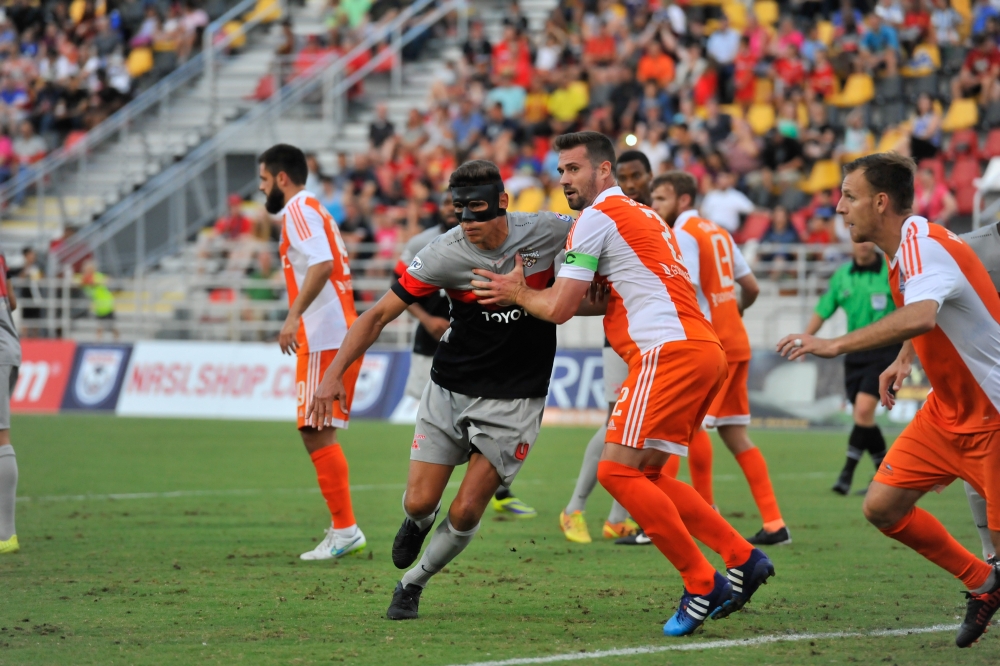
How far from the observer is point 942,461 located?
584 cm

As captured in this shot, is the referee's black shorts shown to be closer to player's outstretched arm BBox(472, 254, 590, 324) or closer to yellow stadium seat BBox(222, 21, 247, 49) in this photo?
player's outstretched arm BBox(472, 254, 590, 324)

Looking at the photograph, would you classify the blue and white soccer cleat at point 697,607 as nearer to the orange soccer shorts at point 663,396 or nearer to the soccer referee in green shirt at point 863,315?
the orange soccer shorts at point 663,396

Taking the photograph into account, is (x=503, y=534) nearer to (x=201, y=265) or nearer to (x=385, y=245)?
(x=385, y=245)

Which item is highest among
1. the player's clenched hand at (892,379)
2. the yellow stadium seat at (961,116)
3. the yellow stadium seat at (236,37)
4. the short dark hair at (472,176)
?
the yellow stadium seat at (236,37)

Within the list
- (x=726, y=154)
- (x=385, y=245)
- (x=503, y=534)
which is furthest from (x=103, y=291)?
(x=503, y=534)

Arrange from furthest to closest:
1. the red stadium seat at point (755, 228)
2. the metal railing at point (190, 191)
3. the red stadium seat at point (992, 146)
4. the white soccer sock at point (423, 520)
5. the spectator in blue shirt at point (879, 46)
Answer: the metal railing at point (190, 191) → the spectator in blue shirt at point (879, 46) → the red stadium seat at point (755, 228) → the red stadium seat at point (992, 146) → the white soccer sock at point (423, 520)

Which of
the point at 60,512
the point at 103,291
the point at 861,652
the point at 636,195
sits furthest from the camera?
the point at 103,291

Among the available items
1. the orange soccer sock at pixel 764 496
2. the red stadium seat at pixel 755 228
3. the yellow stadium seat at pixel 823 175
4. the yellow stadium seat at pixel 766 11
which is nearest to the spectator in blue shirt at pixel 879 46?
the yellow stadium seat at pixel 823 175

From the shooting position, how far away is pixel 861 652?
558cm

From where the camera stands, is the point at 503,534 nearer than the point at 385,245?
Yes

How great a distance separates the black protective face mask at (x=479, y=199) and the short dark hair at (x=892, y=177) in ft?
5.73

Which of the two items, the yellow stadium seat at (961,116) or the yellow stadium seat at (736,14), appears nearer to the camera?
the yellow stadium seat at (961,116)

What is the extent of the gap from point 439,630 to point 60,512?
537 centimetres

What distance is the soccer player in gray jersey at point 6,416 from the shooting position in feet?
27.4
